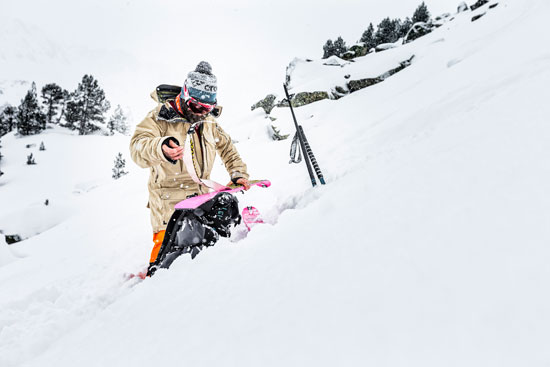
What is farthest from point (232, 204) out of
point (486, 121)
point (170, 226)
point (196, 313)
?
point (486, 121)

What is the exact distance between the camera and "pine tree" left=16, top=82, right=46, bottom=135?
28656 mm

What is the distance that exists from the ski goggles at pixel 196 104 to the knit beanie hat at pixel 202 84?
0.08ft

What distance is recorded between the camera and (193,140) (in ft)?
9.28

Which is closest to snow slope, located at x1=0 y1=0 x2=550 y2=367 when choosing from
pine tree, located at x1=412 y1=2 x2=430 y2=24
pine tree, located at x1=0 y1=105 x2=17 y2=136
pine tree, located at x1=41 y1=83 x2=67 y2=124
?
pine tree, located at x1=412 y1=2 x2=430 y2=24

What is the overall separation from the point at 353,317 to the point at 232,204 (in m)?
2.09

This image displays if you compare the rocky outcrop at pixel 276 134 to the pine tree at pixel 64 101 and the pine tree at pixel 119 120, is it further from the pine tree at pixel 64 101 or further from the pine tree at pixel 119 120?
the pine tree at pixel 119 120

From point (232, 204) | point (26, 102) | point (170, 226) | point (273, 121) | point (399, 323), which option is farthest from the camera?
point (26, 102)

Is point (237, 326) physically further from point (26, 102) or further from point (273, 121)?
point (26, 102)

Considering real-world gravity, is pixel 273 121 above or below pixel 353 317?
above

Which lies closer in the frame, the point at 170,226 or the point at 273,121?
the point at 170,226

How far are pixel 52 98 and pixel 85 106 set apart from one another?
15.5 ft

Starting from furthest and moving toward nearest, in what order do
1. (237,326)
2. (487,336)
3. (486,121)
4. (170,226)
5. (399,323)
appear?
(170,226), (486,121), (237,326), (399,323), (487,336)

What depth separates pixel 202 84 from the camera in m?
2.59

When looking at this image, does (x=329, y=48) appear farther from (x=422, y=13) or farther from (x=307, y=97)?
(x=307, y=97)
